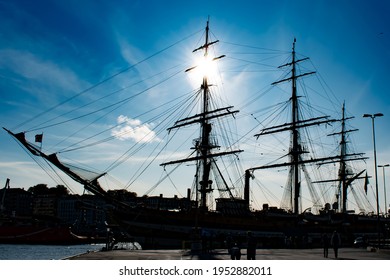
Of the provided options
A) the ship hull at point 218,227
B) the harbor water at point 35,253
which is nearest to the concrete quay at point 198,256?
the ship hull at point 218,227

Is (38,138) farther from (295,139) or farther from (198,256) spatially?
(295,139)

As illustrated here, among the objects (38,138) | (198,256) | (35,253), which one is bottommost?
(35,253)

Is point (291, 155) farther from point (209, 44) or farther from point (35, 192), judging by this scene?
point (35, 192)

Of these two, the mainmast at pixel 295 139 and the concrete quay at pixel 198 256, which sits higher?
the mainmast at pixel 295 139

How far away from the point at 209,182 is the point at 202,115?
8.31m

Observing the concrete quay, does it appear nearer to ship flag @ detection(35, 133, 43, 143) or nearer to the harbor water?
ship flag @ detection(35, 133, 43, 143)

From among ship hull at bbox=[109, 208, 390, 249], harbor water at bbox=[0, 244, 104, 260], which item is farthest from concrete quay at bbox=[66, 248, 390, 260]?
harbor water at bbox=[0, 244, 104, 260]

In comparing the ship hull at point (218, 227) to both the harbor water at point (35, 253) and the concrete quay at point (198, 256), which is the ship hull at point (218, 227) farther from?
the concrete quay at point (198, 256)

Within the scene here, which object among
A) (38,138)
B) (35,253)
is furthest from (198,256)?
(35,253)

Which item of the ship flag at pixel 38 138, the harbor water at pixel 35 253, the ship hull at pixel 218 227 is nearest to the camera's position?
the ship flag at pixel 38 138

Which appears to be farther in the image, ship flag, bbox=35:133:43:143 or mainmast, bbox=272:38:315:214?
mainmast, bbox=272:38:315:214

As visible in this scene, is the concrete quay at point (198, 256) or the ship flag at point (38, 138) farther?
the ship flag at point (38, 138)

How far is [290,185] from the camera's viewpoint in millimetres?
62375
